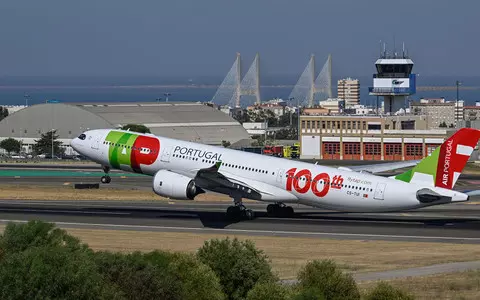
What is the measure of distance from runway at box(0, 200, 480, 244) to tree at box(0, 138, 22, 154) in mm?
102254

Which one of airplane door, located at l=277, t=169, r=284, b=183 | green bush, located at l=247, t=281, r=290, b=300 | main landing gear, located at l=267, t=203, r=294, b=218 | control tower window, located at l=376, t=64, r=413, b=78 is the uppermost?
control tower window, located at l=376, t=64, r=413, b=78

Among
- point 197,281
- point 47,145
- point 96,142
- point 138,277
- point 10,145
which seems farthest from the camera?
point 10,145

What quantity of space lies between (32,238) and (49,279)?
13.0 meters

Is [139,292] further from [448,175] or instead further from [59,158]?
[59,158]

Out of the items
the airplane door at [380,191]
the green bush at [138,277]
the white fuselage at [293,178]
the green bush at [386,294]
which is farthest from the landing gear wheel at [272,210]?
the green bush at [386,294]

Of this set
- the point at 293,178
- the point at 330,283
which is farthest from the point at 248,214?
the point at 330,283

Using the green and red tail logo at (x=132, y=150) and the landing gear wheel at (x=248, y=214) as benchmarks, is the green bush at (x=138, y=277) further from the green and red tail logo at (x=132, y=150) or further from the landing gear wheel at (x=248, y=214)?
the green and red tail logo at (x=132, y=150)

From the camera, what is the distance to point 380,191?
64.1m

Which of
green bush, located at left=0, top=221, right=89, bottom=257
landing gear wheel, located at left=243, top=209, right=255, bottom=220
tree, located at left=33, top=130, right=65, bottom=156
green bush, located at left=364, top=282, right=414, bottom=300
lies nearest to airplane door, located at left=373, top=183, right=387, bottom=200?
landing gear wheel, located at left=243, top=209, right=255, bottom=220

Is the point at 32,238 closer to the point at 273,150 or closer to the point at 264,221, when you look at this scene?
the point at 264,221

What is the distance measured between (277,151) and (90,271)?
467 feet

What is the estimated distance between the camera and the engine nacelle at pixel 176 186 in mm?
66125

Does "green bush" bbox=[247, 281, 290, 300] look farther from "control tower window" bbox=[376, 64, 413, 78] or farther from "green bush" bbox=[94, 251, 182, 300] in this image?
"control tower window" bbox=[376, 64, 413, 78]

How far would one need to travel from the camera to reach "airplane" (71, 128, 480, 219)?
6212 cm
